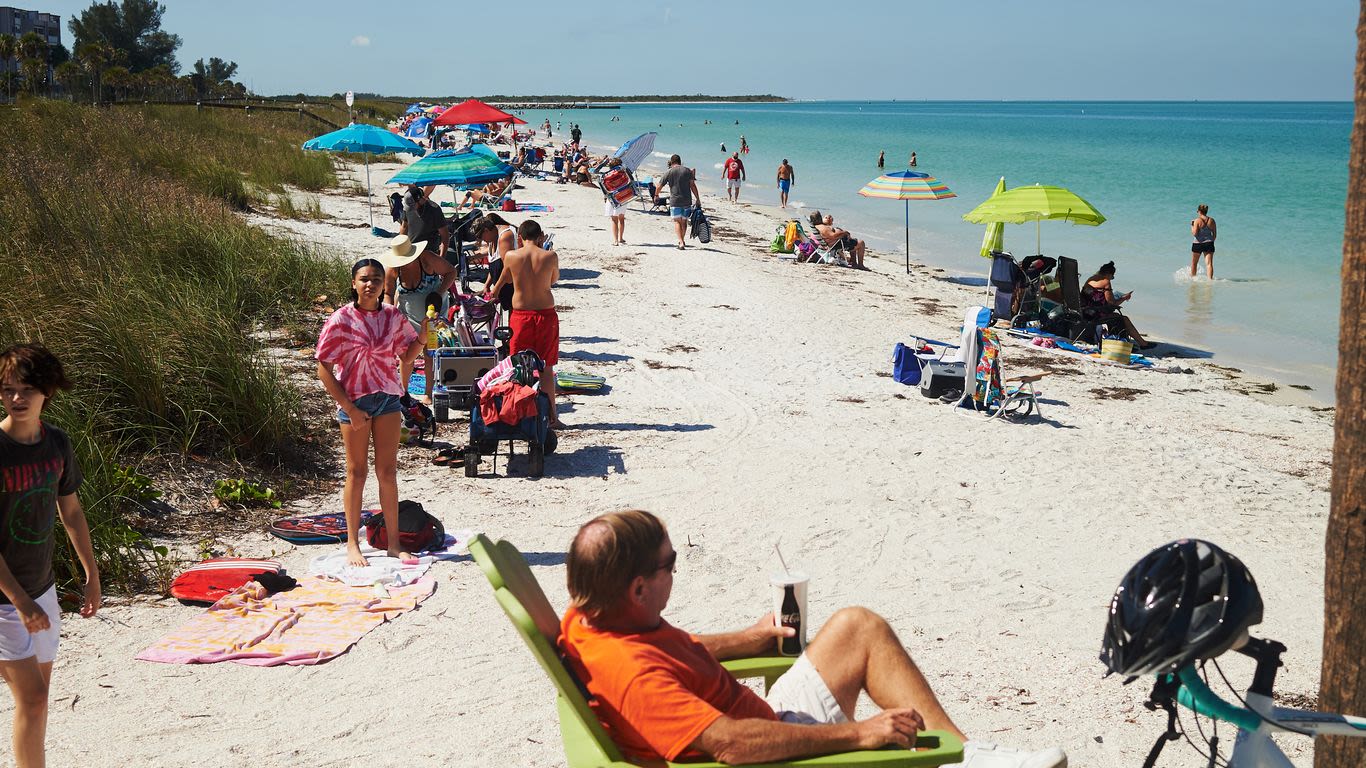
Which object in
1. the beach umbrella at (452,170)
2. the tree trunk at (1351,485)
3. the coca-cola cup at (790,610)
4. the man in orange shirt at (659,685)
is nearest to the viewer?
the man in orange shirt at (659,685)

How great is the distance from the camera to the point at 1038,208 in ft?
44.0

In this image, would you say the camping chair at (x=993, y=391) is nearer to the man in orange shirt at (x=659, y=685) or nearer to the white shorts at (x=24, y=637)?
the man in orange shirt at (x=659, y=685)

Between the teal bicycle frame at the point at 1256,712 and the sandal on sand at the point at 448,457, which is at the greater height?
the teal bicycle frame at the point at 1256,712

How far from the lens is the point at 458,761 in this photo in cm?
375

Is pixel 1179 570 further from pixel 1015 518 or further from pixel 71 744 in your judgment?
pixel 1015 518

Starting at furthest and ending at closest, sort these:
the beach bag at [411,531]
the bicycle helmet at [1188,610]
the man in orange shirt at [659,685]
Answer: the beach bag at [411,531] → the man in orange shirt at [659,685] → the bicycle helmet at [1188,610]

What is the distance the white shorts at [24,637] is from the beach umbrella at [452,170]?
9072mm

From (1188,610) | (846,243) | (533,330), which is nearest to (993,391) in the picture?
(533,330)

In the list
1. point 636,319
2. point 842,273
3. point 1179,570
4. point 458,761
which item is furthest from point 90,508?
point 842,273

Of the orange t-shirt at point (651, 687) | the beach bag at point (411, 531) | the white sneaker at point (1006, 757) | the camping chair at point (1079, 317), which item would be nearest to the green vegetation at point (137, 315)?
the beach bag at point (411, 531)

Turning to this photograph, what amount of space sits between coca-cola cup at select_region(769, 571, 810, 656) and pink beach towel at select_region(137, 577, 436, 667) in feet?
7.09

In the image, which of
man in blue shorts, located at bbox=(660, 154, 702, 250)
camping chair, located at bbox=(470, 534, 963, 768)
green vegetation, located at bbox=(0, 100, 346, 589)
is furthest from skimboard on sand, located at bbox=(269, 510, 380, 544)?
man in blue shorts, located at bbox=(660, 154, 702, 250)

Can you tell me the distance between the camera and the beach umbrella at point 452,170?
11.9 m

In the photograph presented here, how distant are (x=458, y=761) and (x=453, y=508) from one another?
2819 mm
